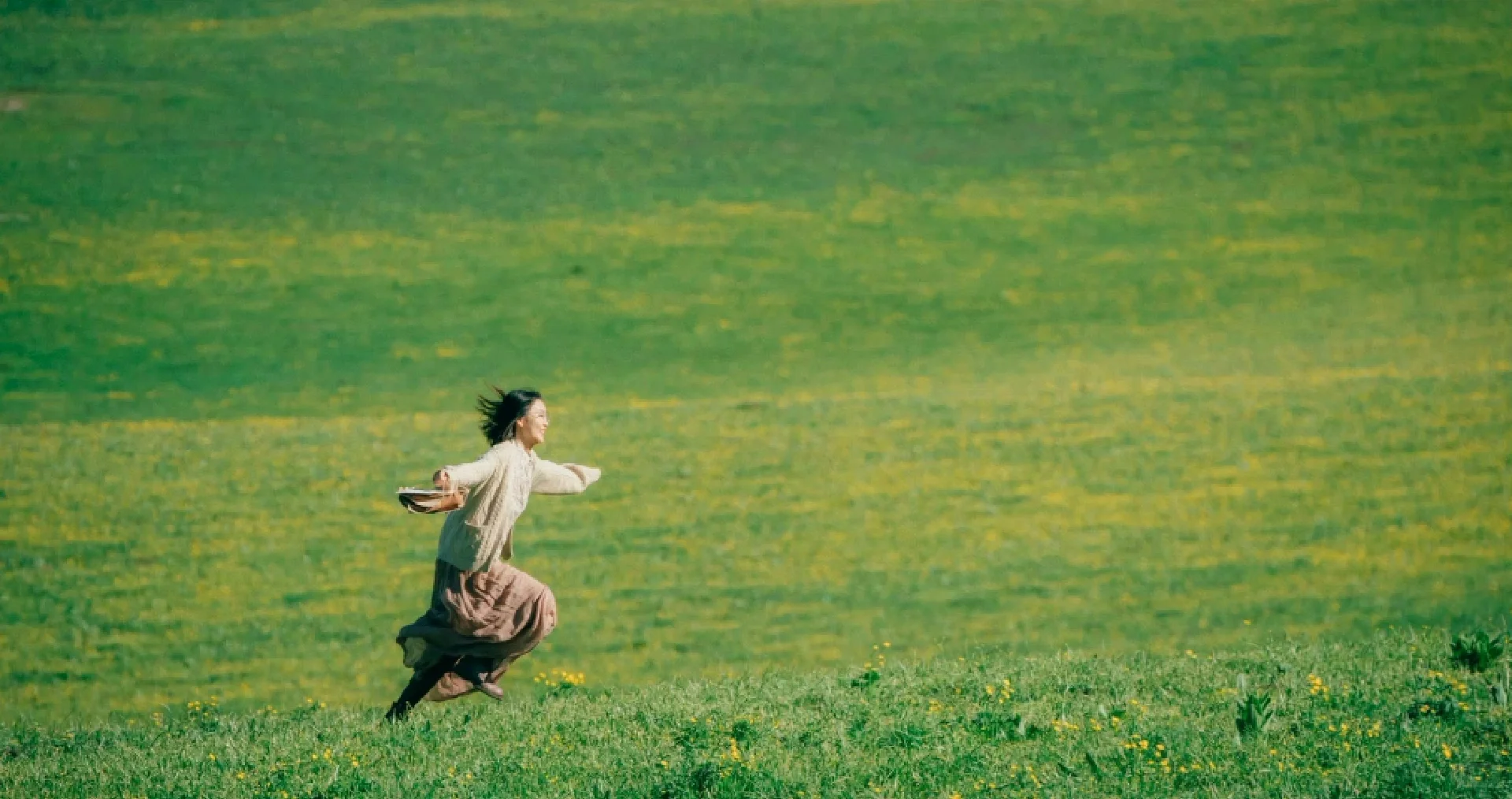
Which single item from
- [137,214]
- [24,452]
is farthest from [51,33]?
[24,452]

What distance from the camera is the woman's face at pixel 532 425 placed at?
30.5 ft

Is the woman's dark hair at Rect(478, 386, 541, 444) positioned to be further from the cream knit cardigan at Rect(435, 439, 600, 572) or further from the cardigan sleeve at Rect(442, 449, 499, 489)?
the cardigan sleeve at Rect(442, 449, 499, 489)

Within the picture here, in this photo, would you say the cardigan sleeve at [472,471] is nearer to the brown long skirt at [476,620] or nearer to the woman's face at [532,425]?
the woman's face at [532,425]

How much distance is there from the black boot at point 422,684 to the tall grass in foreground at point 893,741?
14 centimetres

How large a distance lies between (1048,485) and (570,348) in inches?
452

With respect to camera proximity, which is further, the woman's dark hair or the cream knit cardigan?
the woman's dark hair

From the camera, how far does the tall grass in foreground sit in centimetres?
766

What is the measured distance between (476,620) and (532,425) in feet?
3.88

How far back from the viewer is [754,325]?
30.3 metres

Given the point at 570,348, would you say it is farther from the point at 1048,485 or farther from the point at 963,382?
the point at 1048,485

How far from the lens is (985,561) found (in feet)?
58.7

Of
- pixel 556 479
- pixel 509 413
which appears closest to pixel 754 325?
pixel 556 479

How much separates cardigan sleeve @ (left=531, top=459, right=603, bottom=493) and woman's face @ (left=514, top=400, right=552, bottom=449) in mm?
165

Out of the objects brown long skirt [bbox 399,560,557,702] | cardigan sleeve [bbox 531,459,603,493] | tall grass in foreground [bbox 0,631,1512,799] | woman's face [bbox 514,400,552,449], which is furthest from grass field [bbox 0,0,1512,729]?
woman's face [bbox 514,400,552,449]
